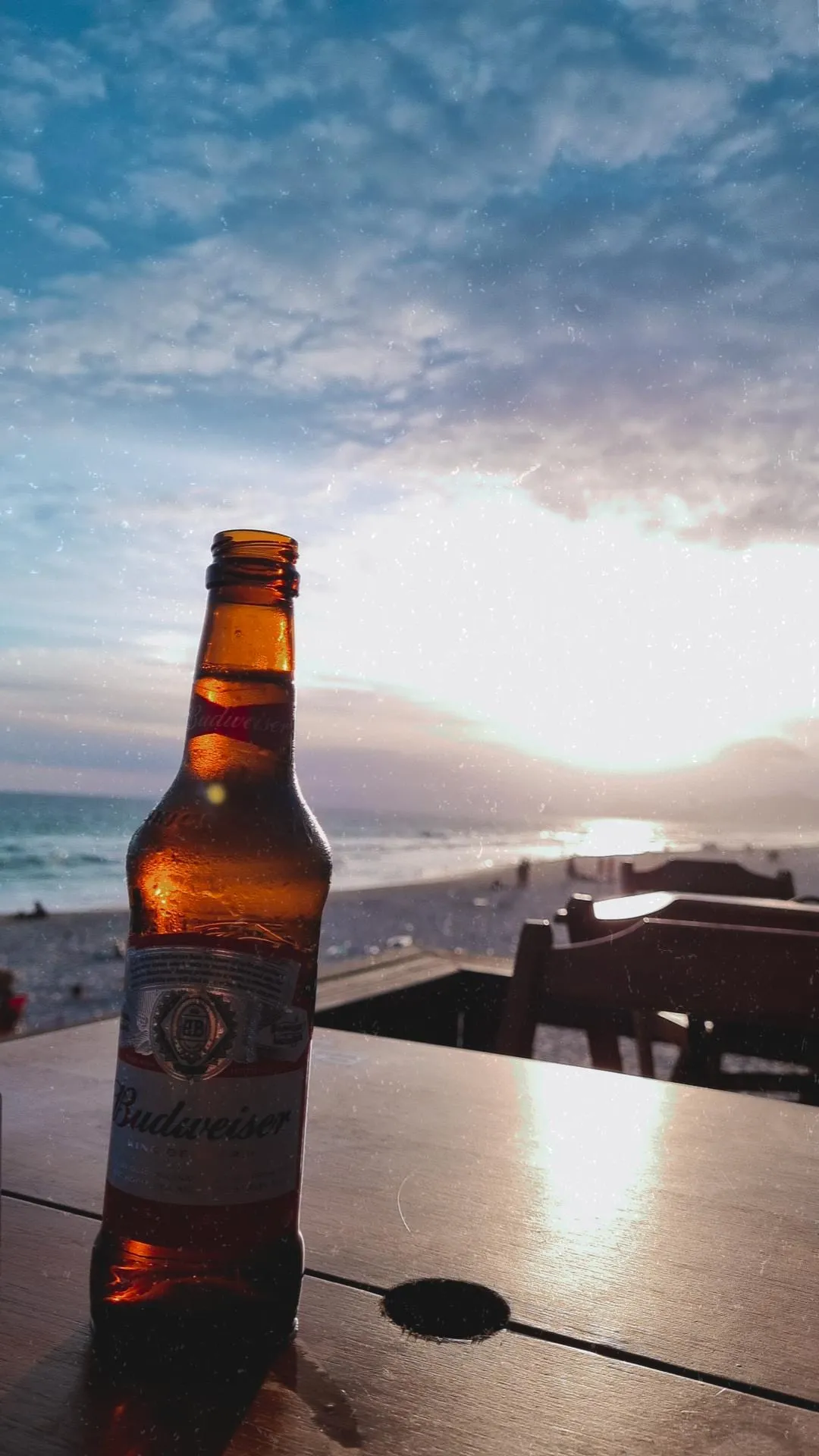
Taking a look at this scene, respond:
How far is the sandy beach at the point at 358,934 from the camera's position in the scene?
13.3 metres

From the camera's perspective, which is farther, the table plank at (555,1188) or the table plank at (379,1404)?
the table plank at (555,1188)

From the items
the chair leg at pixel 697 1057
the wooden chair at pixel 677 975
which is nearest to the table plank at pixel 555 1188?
the wooden chair at pixel 677 975

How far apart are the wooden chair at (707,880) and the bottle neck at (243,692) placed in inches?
154

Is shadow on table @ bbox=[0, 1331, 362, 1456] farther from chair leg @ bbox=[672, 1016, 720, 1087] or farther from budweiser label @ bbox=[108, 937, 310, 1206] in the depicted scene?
chair leg @ bbox=[672, 1016, 720, 1087]

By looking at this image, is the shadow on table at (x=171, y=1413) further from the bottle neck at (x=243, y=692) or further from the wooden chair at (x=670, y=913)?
the wooden chair at (x=670, y=913)

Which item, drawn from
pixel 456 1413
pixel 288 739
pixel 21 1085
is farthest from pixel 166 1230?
pixel 21 1085

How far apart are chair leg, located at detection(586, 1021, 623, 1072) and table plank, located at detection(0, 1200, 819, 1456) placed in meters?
1.80

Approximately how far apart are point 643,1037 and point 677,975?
3.47ft

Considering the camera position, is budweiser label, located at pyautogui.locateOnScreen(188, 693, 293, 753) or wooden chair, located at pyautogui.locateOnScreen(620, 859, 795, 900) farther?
wooden chair, located at pyautogui.locateOnScreen(620, 859, 795, 900)

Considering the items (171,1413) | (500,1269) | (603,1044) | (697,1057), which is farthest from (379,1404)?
(603,1044)

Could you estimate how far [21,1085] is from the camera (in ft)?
4.30

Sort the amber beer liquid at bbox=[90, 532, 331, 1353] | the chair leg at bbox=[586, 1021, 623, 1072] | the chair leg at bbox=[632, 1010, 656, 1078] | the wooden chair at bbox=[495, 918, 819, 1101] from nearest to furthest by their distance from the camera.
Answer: the amber beer liquid at bbox=[90, 532, 331, 1353], the wooden chair at bbox=[495, 918, 819, 1101], the chair leg at bbox=[586, 1021, 623, 1072], the chair leg at bbox=[632, 1010, 656, 1078]

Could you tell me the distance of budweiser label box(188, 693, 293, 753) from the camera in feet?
2.80

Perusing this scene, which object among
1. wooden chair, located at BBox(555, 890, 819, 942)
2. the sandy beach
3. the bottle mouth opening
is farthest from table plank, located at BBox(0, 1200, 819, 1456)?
the sandy beach
